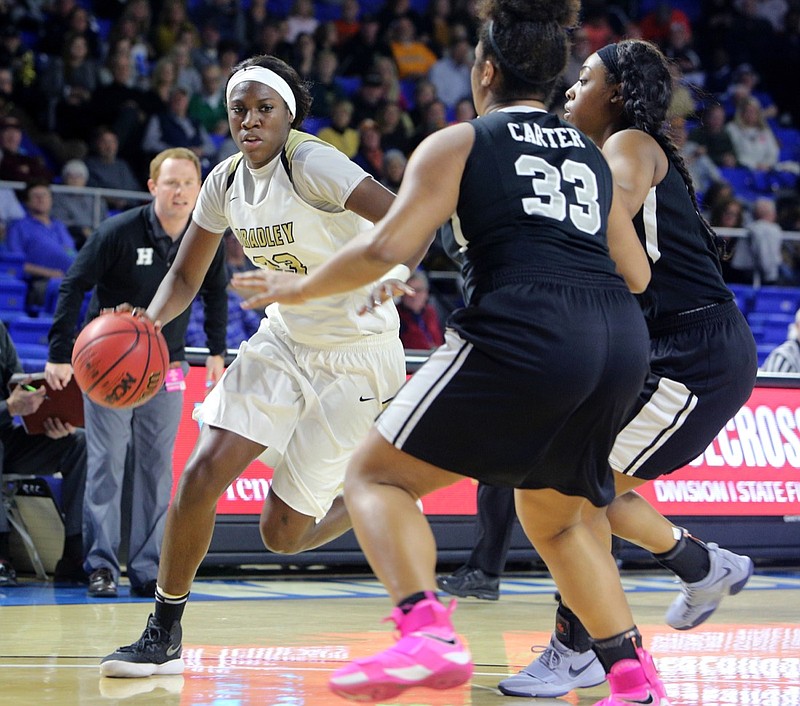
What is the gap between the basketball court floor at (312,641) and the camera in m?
4.12

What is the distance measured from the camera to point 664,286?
172 inches

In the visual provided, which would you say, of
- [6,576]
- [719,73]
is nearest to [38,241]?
[6,576]

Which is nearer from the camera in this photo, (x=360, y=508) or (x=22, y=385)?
(x=360, y=508)

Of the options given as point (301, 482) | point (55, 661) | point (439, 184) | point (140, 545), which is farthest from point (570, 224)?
point (140, 545)

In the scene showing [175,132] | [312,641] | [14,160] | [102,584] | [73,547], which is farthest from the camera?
[175,132]

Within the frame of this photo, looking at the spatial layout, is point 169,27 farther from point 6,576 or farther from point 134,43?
point 6,576

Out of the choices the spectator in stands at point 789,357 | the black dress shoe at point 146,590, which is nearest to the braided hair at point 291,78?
the black dress shoe at point 146,590

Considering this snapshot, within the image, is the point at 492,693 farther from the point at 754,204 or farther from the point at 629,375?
the point at 754,204

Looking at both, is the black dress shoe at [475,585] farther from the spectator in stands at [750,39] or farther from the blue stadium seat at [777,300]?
the spectator in stands at [750,39]

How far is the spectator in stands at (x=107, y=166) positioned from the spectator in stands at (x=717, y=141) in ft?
25.1

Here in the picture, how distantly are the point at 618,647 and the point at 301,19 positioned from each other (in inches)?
488

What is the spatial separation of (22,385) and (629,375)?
4.77 m

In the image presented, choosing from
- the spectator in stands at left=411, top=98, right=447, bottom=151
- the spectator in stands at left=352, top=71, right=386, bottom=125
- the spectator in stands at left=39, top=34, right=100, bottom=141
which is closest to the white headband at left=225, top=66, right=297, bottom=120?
the spectator in stands at left=39, top=34, right=100, bottom=141

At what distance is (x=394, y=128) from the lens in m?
13.8
